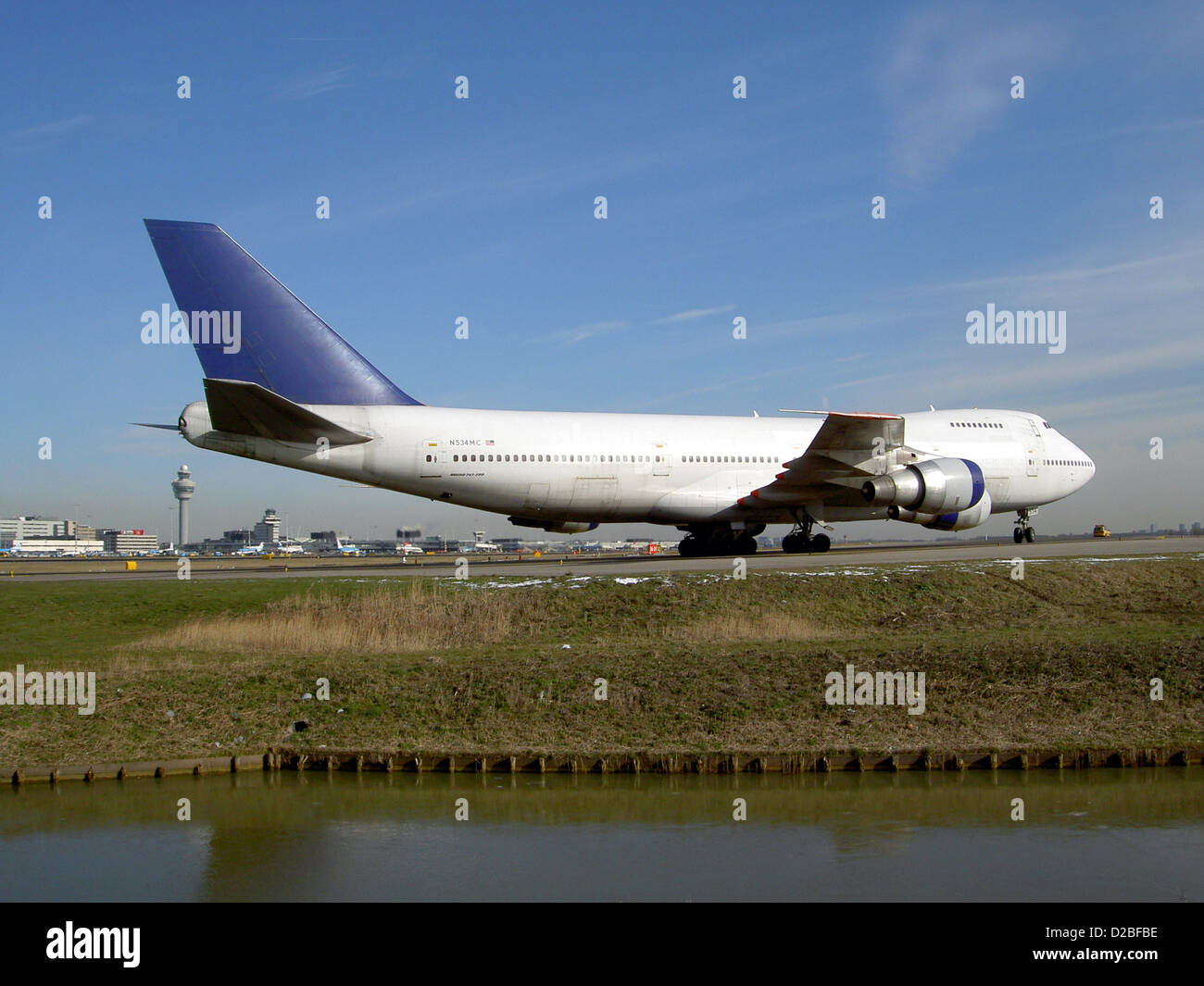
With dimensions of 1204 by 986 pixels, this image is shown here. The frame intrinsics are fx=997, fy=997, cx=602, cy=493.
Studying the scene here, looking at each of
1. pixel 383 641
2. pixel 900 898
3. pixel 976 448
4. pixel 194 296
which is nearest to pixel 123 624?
pixel 383 641

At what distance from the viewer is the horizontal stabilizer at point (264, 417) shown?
22.2 m

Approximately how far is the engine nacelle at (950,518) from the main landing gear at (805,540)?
2370 millimetres

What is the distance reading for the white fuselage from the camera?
2630cm

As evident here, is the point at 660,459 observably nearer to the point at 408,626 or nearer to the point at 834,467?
the point at 834,467

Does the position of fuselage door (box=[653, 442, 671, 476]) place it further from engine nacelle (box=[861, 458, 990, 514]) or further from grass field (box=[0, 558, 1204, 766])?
grass field (box=[0, 558, 1204, 766])

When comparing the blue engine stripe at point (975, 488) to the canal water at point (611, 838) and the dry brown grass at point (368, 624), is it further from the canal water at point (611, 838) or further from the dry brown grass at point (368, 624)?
the canal water at point (611, 838)

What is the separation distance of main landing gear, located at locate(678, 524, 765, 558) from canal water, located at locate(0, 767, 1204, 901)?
63.5 ft

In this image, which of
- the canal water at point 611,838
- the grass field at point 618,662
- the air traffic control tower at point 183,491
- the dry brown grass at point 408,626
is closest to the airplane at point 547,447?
the grass field at point 618,662

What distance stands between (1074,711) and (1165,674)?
1881mm

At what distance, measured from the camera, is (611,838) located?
952cm

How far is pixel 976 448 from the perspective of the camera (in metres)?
33.0

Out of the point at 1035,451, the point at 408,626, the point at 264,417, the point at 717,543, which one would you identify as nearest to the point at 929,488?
the point at 717,543

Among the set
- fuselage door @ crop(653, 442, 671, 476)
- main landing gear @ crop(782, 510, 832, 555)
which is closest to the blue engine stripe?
main landing gear @ crop(782, 510, 832, 555)
